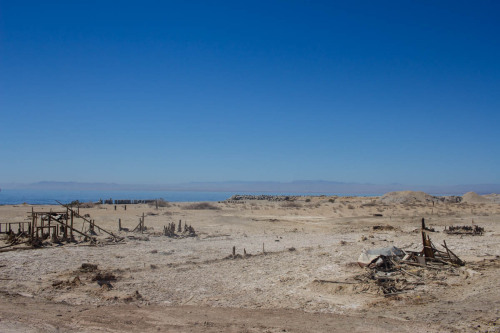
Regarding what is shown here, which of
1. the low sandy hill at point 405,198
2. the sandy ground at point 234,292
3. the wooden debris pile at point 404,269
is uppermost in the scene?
the low sandy hill at point 405,198

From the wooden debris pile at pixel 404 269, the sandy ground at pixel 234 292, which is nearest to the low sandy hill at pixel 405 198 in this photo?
the sandy ground at pixel 234 292

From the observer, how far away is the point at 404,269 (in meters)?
13.9

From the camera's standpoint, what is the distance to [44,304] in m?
11.6

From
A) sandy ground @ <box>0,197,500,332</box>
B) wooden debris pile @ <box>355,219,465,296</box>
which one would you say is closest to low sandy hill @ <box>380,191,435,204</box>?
sandy ground @ <box>0,197,500,332</box>

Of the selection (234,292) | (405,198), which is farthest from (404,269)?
(405,198)

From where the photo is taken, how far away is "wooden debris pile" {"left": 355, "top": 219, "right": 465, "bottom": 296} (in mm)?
12406

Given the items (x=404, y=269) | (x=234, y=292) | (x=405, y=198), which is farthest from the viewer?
(x=405, y=198)

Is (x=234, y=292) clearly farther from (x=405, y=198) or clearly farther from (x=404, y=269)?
(x=405, y=198)

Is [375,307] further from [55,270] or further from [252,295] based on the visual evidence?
[55,270]

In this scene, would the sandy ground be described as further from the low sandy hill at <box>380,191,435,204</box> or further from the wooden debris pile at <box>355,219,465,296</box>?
the low sandy hill at <box>380,191,435,204</box>

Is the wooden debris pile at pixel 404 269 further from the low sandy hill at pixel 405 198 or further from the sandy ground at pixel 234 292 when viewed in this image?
the low sandy hill at pixel 405 198

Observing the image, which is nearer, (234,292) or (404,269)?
(234,292)

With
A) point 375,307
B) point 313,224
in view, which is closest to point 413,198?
point 313,224

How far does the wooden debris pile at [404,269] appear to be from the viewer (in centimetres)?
1241
